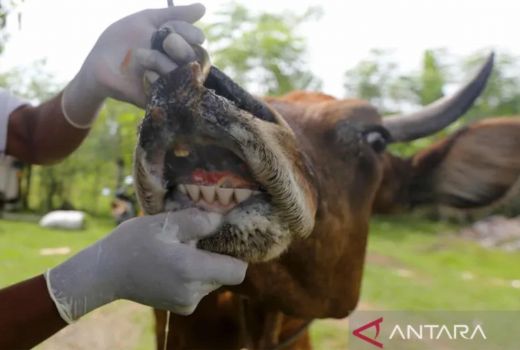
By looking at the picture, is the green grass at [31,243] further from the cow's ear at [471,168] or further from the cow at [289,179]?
the cow's ear at [471,168]

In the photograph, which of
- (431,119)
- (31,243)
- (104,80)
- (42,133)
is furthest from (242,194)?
(31,243)

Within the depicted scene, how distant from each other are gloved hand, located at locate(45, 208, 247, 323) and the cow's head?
7 centimetres

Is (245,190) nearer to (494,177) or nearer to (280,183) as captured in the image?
(280,183)

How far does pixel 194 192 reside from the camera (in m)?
1.67

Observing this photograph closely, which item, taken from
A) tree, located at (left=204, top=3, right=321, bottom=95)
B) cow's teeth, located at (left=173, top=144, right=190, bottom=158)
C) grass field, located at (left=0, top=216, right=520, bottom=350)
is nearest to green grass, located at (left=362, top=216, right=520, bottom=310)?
grass field, located at (left=0, top=216, right=520, bottom=350)

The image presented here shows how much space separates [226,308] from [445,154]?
153 centimetres

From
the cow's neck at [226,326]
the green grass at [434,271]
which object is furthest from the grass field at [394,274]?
the cow's neck at [226,326]

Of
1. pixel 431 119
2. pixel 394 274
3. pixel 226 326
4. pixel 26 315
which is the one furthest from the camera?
pixel 394 274

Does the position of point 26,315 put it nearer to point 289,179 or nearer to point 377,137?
point 289,179

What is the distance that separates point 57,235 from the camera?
32.5ft

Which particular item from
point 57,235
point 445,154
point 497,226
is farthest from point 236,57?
point 497,226

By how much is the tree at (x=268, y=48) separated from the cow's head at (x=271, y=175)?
14.9 feet

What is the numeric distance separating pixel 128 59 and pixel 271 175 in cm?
80

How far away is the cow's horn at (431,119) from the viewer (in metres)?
3.07
